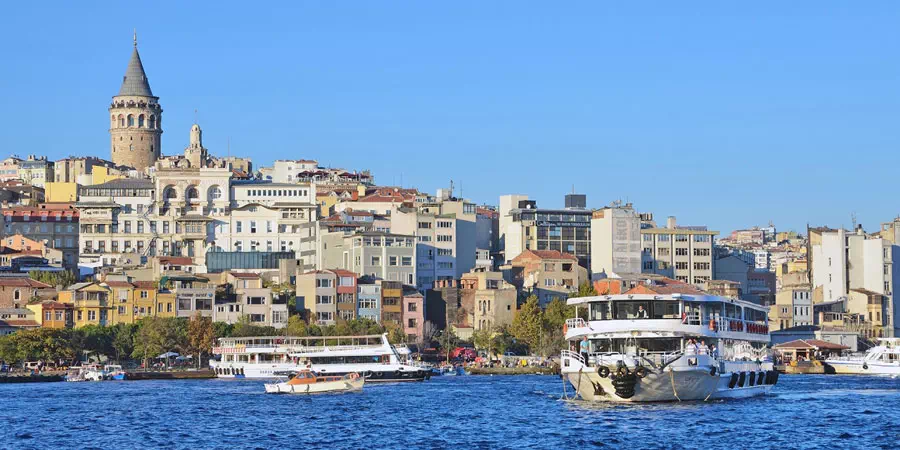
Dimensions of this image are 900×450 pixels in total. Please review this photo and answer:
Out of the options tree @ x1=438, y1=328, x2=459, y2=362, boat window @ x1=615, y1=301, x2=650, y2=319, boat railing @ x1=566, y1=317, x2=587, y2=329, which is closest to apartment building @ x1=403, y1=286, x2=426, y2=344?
tree @ x1=438, y1=328, x2=459, y2=362

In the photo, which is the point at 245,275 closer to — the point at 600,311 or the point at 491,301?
the point at 491,301

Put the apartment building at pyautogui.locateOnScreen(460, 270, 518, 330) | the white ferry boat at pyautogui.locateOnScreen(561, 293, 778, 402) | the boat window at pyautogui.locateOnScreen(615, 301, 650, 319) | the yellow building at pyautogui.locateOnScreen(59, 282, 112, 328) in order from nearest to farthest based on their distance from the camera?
the white ferry boat at pyautogui.locateOnScreen(561, 293, 778, 402), the boat window at pyautogui.locateOnScreen(615, 301, 650, 319), the yellow building at pyautogui.locateOnScreen(59, 282, 112, 328), the apartment building at pyautogui.locateOnScreen(460, 270, 518, 330)

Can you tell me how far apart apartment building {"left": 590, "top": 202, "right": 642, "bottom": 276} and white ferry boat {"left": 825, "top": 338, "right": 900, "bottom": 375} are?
30178mm

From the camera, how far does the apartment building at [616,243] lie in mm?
150000

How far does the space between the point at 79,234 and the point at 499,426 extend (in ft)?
342

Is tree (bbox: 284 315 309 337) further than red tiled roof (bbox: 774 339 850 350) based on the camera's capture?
No

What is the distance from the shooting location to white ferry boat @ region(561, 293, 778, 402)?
215ft

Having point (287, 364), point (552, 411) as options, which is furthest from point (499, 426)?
point (287, 364)

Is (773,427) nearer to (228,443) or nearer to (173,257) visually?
(228,443)

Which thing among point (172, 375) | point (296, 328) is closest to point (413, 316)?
point (296, 328)

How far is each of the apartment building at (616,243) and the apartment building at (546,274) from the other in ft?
17.7

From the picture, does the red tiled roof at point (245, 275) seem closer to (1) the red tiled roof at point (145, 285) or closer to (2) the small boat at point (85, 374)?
(1) the red tiled roof at point (145, 285)

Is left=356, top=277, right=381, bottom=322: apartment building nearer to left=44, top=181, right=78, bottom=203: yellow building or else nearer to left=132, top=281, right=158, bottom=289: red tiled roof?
left=132, top=281, right=158, bottom=289: red tiled roof

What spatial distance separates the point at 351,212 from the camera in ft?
511
